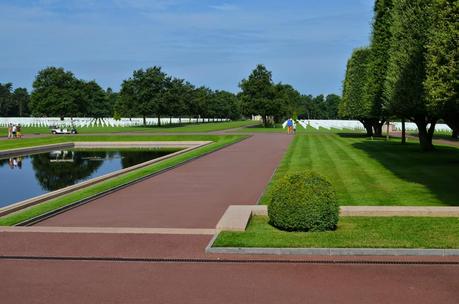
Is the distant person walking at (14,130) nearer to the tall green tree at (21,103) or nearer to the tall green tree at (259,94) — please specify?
the tall green tree at (259,94)

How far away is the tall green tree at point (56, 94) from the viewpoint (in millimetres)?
87250

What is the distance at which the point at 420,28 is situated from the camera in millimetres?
24031

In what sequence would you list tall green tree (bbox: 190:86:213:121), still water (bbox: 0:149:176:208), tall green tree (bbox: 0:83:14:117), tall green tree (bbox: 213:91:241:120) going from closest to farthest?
still water (bbox: 0:149:176:208) < tall green tree (bbox: 190:86:213:121) < tall green tree (bbox: 213:91:241:120) < tall green tree (bbox: 0:83:14:117)

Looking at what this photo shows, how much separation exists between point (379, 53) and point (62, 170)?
2137 cm

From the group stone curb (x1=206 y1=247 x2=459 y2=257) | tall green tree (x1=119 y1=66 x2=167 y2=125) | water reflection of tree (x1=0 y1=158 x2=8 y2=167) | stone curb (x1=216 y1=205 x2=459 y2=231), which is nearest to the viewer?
stone curb (x1=206 y1=247 x2=459 y2=257)

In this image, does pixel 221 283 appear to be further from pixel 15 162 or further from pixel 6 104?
pixel 6 104

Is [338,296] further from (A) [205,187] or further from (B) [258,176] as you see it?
(B) [258,176]

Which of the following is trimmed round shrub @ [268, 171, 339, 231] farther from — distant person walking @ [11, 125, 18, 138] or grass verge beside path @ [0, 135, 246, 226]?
distant person walking @ [11, 125, 18, 138]

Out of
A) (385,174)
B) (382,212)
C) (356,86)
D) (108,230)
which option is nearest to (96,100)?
(356,86)

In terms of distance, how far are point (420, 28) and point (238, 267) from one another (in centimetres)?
1988

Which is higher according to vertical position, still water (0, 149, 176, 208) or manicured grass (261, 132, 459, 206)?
manicured grass (261, 132, 459, 206)

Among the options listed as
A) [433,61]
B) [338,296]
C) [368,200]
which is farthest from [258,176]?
[338,296]

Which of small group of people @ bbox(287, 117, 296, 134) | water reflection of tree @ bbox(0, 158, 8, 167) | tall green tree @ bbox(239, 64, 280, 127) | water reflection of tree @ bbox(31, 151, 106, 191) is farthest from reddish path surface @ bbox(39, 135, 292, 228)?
tall green tree @ bbox(239, 64, 280, 127)

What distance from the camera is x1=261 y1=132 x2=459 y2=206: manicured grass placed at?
14344mm
